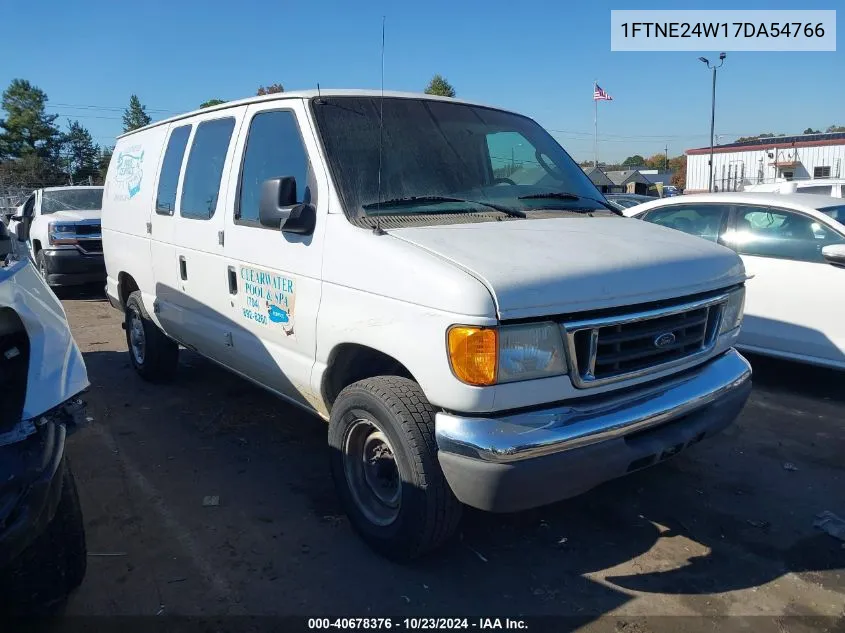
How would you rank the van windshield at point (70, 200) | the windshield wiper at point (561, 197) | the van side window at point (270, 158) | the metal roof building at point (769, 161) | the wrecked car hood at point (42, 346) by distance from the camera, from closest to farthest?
1. the wrecked car hood at point (42, 346)
2. the van side window at point (270, 158)
3. the windshield wiper at point (561, 197)
4. the van windshield at point (70, 200)
5. the metal roof building at point (769, 161)

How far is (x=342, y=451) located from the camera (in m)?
3.38

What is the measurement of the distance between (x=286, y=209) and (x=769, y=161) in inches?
1928

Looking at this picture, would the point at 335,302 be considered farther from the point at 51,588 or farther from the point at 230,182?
the point at 51,588

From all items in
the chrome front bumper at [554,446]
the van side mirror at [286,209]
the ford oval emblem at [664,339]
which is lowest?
the chrome front bumper at [554,446]

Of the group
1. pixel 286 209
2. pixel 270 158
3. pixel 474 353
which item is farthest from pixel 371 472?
pixel 270 158

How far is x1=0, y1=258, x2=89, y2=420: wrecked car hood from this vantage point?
2.42m

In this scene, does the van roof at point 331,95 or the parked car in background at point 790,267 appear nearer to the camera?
the van roof at point 331,95

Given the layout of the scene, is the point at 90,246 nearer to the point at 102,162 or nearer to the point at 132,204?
the point at 132,204

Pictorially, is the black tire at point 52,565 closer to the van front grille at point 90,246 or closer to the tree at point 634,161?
the van front grille at point 90,246

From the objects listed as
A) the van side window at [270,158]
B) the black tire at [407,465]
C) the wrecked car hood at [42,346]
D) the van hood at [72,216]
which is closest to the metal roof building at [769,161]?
the van hood at [72,216]

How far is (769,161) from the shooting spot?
45062 millimetres

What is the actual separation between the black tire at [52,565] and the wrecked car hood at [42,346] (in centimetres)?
31

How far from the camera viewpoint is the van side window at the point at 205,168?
14.2ft

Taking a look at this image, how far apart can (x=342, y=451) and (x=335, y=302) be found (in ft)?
2.45
